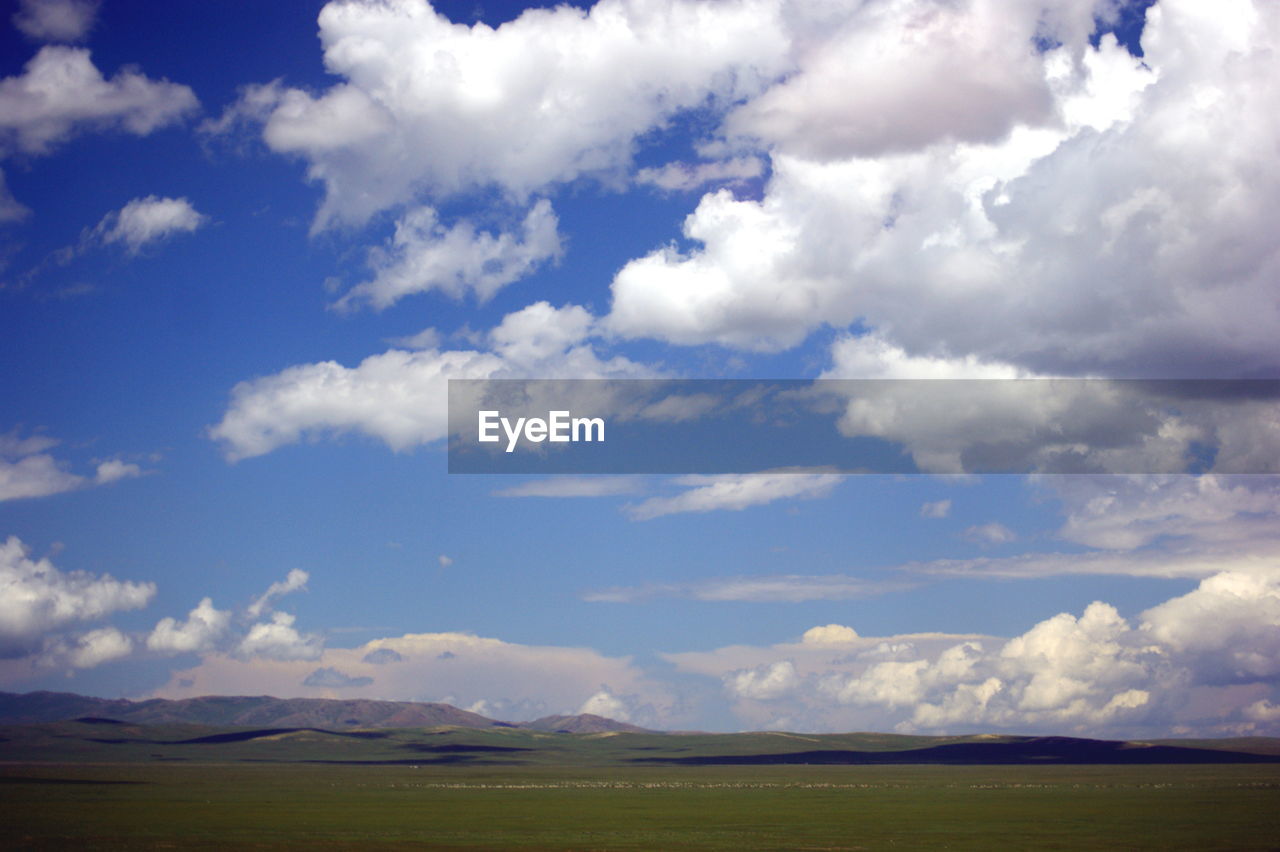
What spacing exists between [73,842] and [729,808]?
55.6 m

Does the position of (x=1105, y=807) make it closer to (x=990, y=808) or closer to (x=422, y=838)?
(x=990, y=808)

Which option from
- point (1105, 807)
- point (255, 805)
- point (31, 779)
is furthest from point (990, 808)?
point (31, 779)

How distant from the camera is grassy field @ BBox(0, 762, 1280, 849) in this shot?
70438mm

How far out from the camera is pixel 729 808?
102750 millimetres

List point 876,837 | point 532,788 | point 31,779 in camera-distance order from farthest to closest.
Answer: point 31,779 < point 532,788 < point 876,837

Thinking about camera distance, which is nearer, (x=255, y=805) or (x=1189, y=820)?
(x=1189, y=820)

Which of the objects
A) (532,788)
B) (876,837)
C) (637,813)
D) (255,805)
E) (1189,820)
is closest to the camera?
(876,837)

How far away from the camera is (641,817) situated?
306 ft

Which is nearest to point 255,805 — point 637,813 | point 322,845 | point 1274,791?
point 637,813

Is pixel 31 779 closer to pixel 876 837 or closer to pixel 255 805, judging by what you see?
pixel 255 805

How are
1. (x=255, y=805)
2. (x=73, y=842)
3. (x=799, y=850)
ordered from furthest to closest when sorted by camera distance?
(x=255, y=805) → (x=73, y=842) → (x=799, y=850)

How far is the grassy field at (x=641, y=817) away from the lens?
7044 cm

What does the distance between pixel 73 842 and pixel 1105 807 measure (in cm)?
8551

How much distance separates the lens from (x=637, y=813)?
98.4m
